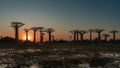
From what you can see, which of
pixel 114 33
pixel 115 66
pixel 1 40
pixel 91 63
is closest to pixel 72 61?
pixel 91 63

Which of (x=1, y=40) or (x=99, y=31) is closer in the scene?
(x=1, y=40)

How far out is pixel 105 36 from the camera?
17100 cm

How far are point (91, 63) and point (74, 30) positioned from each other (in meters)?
129

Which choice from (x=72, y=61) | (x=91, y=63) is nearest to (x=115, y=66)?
(x=91, y=63)

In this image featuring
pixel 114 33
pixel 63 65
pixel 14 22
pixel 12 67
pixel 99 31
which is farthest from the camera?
pixel 114 33

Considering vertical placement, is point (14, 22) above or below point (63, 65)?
above

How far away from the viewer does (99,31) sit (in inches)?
5541

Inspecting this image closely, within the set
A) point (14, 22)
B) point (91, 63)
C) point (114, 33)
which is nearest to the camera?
point (91, 63)

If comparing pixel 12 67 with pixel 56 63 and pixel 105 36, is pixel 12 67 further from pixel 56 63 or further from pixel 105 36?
pixel 105 36

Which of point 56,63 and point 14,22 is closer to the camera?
point 56,63

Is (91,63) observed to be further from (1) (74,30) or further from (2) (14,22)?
(1) (74,30)

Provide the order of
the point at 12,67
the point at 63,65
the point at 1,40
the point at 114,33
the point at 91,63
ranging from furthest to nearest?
the point at 114,33 < the point at 1,40 < the point at 91,63 < the point at 63,65 < the point at 12,67

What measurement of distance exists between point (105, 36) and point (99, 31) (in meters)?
31.3

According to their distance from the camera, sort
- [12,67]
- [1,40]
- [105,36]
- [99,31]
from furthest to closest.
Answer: [105,36], [99,31], [1,40], [12,67]
